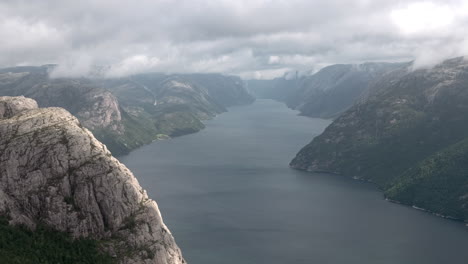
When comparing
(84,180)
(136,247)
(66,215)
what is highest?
(84,180)

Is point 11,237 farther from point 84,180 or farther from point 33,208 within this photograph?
point 84,180

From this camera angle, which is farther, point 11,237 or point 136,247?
point 136,247

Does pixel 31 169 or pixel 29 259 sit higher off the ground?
pixel 31 169

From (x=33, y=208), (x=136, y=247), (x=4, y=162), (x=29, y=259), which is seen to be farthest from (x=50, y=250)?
(x=4, y=162)

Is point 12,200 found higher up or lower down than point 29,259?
higher up

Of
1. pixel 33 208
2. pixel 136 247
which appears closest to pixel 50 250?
pixel 33 208

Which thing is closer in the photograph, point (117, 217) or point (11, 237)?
point (11, 237)

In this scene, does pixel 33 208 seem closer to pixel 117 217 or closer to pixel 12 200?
pixel 12 200

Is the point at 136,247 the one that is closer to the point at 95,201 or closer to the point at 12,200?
the point at 95,201
